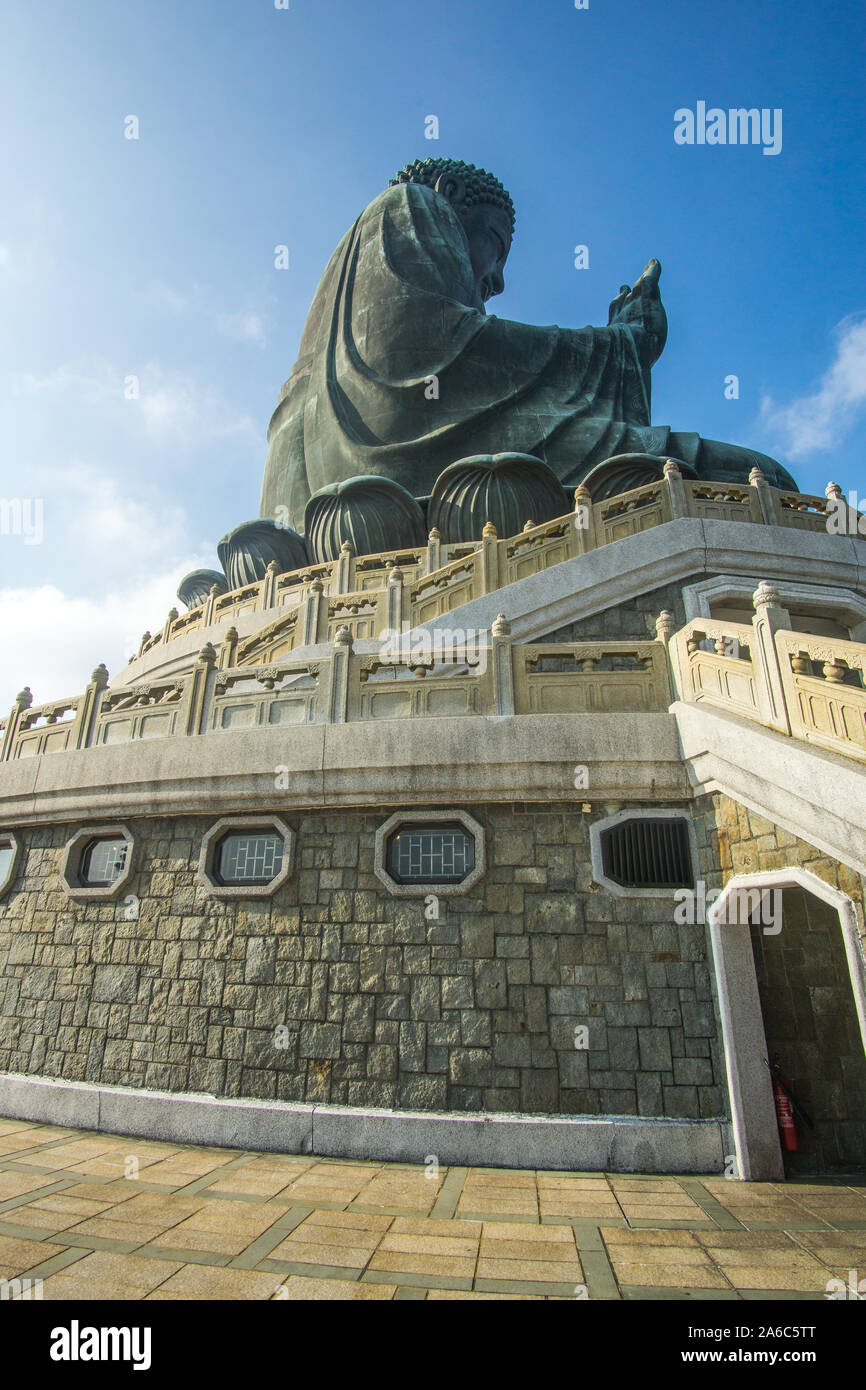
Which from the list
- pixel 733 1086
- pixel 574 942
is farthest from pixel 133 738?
pixel 733 1086

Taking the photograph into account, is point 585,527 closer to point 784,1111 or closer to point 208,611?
point 784,1111

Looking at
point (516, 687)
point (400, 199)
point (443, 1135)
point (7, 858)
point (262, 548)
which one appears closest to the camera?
point (443, 1135)

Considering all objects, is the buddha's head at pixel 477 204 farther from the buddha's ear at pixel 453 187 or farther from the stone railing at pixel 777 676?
the stone railing at pixel 777 676

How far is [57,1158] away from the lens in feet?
19.5

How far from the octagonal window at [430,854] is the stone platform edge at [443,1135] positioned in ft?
6.20

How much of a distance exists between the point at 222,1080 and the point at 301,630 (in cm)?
647

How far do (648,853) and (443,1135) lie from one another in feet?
9.38

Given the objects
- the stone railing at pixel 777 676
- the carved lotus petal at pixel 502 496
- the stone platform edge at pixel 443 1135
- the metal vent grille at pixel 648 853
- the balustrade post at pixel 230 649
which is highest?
the carved lotus petal at pixel 502 496

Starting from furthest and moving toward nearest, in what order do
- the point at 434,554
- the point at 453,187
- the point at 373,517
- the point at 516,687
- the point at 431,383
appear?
the point at 453,187, the point at 431,383, the point at 373,517, the point at 434,554, the point at 516,687

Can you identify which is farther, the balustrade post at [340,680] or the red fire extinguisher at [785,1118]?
the balustrade post at [340,680]

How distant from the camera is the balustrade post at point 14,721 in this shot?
31.8 ft

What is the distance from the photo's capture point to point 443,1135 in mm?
5738

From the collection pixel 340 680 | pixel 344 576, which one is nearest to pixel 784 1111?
pixel 340 680

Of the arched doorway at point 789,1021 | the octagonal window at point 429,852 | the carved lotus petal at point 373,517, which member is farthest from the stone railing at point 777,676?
the carved lotus petal at point 373,517
